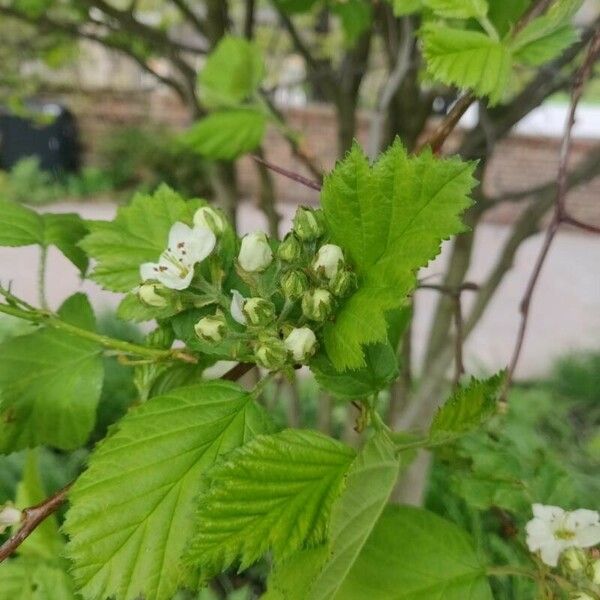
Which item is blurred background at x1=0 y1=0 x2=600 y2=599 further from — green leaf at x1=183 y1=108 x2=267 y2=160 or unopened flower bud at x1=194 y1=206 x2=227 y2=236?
Answer: unopened flower bud at x1=194 y1=206 x2=227 y2=236

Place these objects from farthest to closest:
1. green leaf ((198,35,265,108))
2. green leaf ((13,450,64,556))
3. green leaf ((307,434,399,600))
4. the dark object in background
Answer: the dark object in background < green leaf ((198,35,265,108)) < green leaf ((13,450,64,556)) < green leaf ((307,434,399,600))

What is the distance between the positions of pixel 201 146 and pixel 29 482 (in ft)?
1.18

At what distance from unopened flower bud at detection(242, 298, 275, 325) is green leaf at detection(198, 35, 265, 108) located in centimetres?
49

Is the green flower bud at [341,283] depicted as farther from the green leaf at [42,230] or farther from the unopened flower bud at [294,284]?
the green leaf at [42,230]

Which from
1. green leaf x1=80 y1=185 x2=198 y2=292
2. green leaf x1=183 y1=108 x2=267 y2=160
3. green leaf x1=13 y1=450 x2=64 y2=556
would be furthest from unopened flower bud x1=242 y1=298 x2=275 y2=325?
green leaf x1=183 y1=108 x2=267 y2=160

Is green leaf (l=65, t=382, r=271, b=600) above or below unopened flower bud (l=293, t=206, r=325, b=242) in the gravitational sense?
below

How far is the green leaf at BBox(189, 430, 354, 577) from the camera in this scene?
0.28 meters

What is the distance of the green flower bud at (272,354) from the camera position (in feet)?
0.94

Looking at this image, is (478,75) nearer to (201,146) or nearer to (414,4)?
(414,4)

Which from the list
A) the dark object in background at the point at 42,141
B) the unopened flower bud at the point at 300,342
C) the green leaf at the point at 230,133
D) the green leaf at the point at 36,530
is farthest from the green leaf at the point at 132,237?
the dark object in background at the point at 42,141

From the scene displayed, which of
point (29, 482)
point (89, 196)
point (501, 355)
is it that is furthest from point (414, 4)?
point (89, 196)

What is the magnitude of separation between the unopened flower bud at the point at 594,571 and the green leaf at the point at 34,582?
11.7 inches

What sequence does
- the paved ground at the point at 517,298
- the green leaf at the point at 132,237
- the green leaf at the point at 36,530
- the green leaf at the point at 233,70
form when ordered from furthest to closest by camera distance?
the paved ground at the point at 517,298 < the green leaf at the point at 233,70 < the green leaf at the point at 36,530 < the green leaf at the point at 132,237

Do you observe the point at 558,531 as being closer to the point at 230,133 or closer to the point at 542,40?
the point at 542,40
